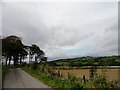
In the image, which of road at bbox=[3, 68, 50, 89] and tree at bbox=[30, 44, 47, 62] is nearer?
road at bbox=[3, 68, 50, 89]

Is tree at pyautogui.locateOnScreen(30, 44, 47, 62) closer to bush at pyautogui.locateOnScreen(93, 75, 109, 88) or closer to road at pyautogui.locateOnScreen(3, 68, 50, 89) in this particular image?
road at pyautogui.locateOnScreen(3, 68, 50, 89)

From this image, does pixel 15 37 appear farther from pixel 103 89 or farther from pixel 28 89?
pixel 103 89

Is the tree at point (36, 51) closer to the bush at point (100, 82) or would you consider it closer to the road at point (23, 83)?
the road at point (23, 83)

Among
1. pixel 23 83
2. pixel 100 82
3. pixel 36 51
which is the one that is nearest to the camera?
pixel 100 82

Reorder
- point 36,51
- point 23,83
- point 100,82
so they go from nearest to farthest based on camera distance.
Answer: point 100,82 < point 23,83 < point 36,51

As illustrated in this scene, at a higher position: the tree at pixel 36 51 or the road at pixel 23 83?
the tree at pixel 36 51

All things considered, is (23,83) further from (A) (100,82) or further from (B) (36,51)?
(B) (36,51)

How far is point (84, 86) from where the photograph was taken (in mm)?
13180

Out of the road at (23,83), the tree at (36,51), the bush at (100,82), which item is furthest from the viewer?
the tree at (36,51)

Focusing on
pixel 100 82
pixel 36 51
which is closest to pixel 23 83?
pixel 100 82

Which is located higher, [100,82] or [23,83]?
[100,82]

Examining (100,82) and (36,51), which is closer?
(100,82)

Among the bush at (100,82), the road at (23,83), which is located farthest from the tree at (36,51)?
the bush at (100,82)

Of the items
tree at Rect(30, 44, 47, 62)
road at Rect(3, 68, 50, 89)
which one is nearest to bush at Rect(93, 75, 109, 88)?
road at Rect(3, 68, 50, 89)
